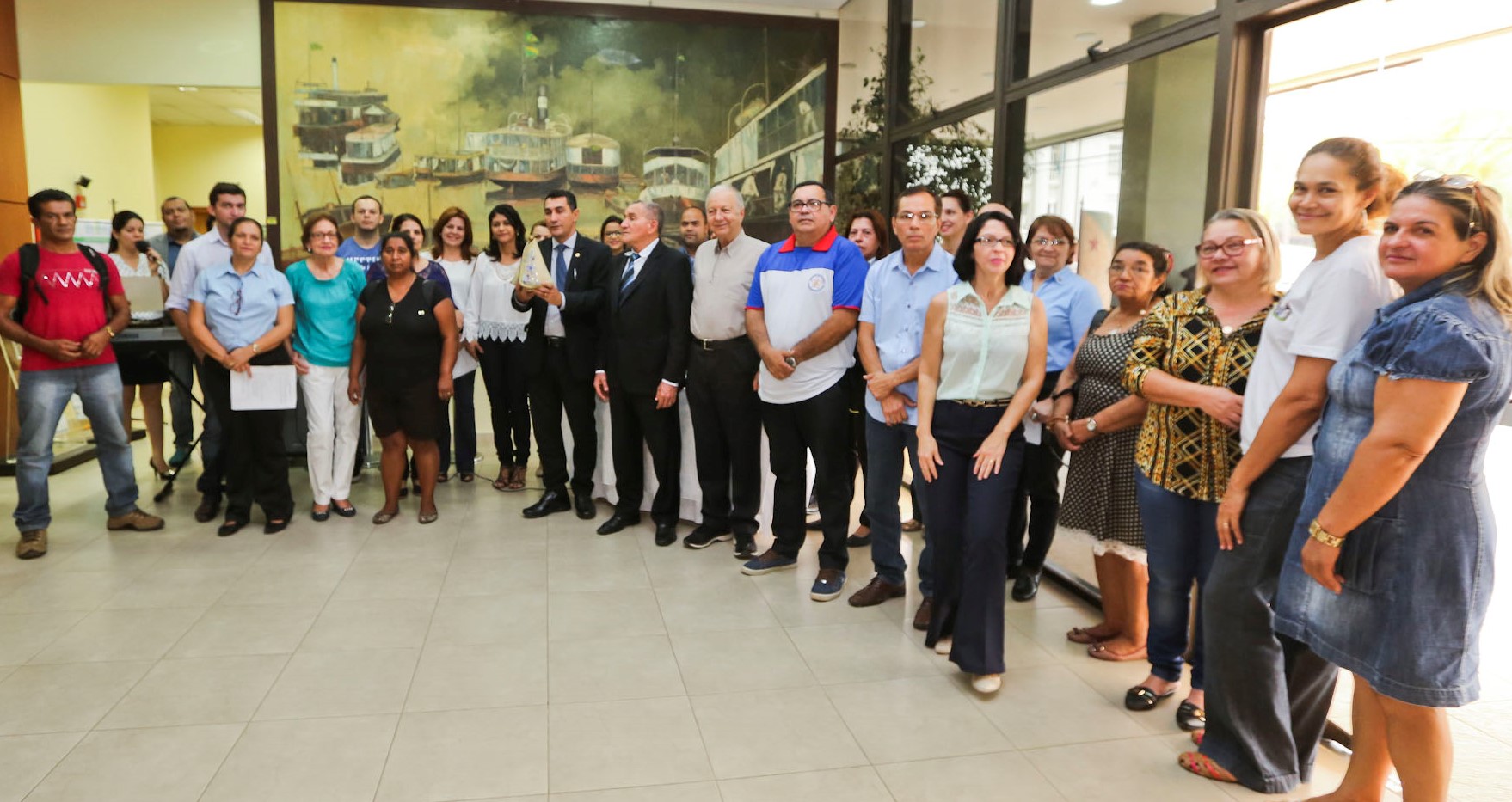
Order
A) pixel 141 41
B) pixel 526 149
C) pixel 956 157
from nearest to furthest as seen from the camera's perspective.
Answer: pixel 956 157 < pixel 141 41 < pixel 526 149

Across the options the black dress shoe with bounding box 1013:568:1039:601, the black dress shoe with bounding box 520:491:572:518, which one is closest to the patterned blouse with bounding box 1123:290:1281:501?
the black dress shoe with bounding box 1013:568:1039:601

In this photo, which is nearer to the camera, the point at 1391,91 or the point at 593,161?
the point at 1391,91

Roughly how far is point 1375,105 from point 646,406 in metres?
3.21

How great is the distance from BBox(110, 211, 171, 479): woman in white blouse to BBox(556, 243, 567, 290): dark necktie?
2571mm

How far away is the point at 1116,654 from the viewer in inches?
134

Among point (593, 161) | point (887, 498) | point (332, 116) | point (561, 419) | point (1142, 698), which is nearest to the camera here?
point (1142, 698)

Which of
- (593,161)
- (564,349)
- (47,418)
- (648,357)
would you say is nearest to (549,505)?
(564,349)

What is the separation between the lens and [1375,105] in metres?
2.96

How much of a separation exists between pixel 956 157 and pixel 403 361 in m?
3.45

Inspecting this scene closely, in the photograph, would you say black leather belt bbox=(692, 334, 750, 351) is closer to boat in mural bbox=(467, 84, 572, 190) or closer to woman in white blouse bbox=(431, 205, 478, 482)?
woman in white blouse bbox=(431, 205, 478, 482)

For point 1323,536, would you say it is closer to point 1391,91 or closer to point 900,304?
point 1391,91

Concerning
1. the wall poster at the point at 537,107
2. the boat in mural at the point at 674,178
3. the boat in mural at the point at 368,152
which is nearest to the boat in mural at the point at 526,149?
the wall poster at the point at 537,107

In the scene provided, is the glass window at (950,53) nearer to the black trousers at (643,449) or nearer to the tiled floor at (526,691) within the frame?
the black trousers at (643,449)

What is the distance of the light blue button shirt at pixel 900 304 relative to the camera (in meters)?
3.58
